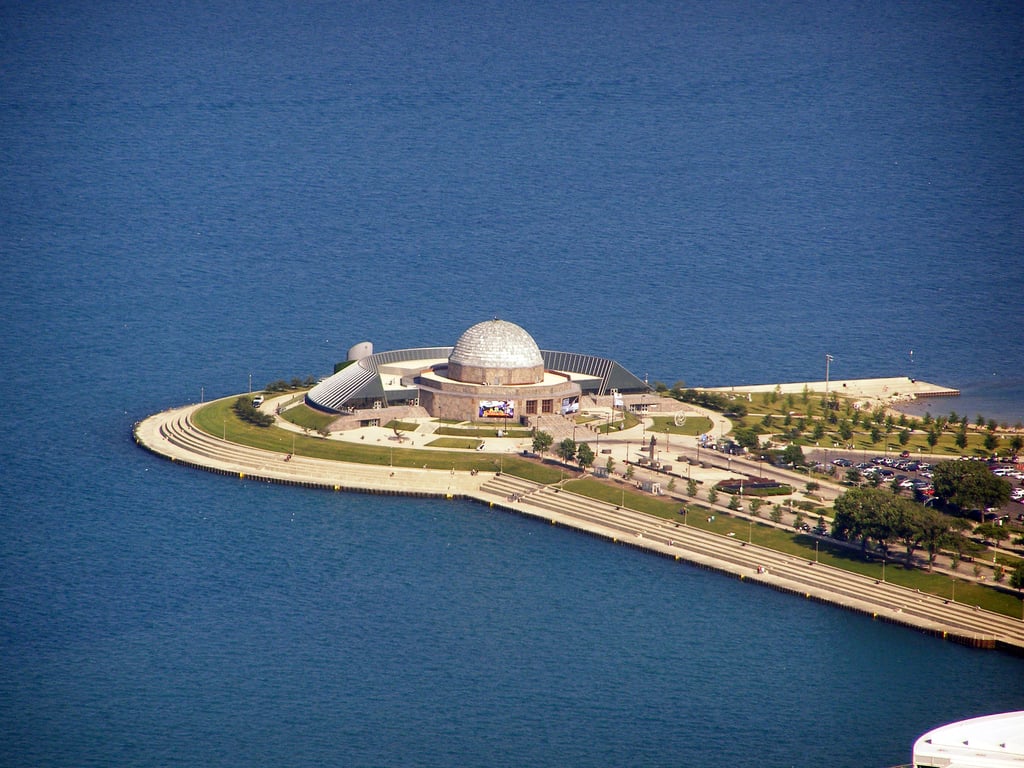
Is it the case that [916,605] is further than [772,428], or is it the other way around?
[772,428]

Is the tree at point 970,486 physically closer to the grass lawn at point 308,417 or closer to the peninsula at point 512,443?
the peninsula at point 512,443

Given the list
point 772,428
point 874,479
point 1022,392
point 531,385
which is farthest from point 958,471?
point 1022,392

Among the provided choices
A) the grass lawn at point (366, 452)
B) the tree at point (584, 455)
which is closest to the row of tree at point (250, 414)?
the grass lawn at point (366, 452)

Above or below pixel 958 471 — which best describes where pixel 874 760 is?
below

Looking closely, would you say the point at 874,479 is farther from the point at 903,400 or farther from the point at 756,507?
the point at 903,400

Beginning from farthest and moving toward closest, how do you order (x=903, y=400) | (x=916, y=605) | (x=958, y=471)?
(x=903, y=400) → (x=958, y=471) → (x=916, y=605)

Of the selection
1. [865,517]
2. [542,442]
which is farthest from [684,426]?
[865,517]

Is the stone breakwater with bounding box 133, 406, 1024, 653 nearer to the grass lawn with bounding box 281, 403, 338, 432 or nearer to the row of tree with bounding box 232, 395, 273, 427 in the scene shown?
the row of tree with bounding box 232, 395, 273, 427
